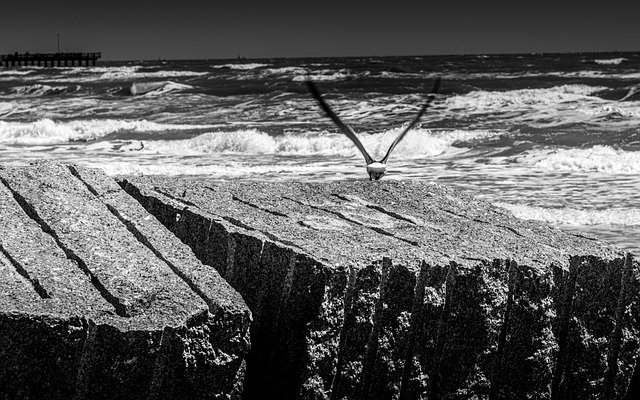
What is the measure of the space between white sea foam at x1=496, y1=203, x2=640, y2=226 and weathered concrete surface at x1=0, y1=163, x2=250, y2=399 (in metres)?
5.10

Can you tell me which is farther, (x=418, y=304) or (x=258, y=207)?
(x=258, y=207)

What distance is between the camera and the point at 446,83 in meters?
40.1

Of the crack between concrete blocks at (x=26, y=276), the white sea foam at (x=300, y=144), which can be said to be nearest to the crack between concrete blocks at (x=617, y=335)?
the crack between concrete blocks at (x=26, y=276)

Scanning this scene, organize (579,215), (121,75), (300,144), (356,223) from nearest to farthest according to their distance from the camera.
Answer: (356,223) < (579,215) < (300,144) < (121,75)

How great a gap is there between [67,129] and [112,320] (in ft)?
59.5

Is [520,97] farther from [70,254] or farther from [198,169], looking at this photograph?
[70,254]

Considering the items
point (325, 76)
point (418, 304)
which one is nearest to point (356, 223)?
point (418, 304)

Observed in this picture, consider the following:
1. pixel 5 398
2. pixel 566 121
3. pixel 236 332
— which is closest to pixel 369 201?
pixel 236 332

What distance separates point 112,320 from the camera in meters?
2.24

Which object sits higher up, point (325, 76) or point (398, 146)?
point (325, 76)

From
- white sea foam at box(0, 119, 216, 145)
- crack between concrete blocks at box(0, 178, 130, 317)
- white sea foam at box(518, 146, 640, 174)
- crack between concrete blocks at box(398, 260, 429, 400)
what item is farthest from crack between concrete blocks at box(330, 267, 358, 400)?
white sea foam at box(0, 119, 216, 145)

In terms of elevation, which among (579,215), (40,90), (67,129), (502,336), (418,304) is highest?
(418,304)

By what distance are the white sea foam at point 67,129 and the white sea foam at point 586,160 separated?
30.4ft

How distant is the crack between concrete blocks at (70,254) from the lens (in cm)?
233
